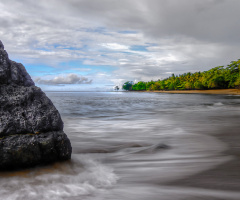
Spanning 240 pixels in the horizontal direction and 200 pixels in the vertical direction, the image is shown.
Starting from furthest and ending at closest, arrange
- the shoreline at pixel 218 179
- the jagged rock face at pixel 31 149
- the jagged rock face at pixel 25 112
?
the jagged rock face at pixel 25 112 → the jagged rock face at pixel 31 149 → the shoreline at pixel 218 179

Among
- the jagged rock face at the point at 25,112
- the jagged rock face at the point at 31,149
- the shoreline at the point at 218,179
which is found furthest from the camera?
the jagged rock face at the point at 25,112

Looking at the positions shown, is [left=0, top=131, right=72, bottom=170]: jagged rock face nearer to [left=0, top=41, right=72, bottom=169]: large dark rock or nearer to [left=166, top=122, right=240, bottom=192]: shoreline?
[left=0, top=41, right=72, bottom=169]: large dark rock

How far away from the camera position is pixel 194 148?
4.48 meters

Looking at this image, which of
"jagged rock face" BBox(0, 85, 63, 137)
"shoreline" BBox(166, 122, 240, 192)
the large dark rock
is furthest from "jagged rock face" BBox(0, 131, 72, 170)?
"shoreline" BBox(166, 122, 240, 192)

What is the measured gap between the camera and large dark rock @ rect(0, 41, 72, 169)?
2906 millimetres

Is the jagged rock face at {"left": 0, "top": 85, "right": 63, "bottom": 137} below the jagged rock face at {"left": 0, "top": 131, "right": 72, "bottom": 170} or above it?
above

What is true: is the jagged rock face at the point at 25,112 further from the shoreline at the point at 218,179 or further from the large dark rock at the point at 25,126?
the shoreline at the point at 218,179

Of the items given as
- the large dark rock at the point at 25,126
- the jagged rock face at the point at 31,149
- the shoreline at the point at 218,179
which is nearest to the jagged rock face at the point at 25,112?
the large dark rock at the point at 25,126

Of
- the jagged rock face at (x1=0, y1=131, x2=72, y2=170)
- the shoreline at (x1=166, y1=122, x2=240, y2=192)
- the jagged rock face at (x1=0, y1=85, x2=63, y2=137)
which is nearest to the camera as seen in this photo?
the shoreline at (x1=166, y1=122, x2=240, y2=192)

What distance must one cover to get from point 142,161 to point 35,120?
188 cm

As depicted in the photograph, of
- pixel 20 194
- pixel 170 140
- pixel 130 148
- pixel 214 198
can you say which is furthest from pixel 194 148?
pixel 20 194

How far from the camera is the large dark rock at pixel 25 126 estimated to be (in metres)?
2.91

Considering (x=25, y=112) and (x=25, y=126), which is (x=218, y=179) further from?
(x=25, y=112)

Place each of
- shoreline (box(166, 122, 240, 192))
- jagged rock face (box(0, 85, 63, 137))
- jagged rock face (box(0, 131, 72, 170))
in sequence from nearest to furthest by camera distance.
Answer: shoreline (box(166, 122, 240, 192)), jagged rock face (box(0, 131, 72, 170)), jagged rock face (box(0, 85, 63, 137))
